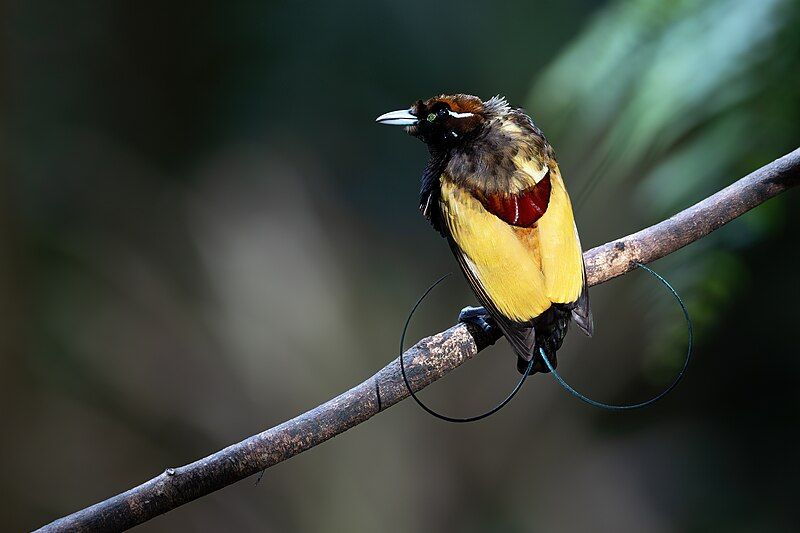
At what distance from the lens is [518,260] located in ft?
2.69

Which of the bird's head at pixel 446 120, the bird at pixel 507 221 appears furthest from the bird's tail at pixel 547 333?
the bird's head at pixel 446 120

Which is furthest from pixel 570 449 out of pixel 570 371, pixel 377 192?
pixel 377 192

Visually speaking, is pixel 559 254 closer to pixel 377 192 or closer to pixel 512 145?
pixel 512 145

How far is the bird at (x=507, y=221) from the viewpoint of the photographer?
814 millimetres

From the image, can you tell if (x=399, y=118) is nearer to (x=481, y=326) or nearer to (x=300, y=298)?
(x=481, y=326)

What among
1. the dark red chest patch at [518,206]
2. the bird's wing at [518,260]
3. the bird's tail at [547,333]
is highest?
the dark red chest patch at [518,206]

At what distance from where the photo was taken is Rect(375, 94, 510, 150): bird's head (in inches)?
34.4

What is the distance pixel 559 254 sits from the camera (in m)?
0.81

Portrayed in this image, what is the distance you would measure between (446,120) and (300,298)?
1.20 meters

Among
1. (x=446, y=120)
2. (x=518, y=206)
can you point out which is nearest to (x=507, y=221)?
(x=518, y=206)

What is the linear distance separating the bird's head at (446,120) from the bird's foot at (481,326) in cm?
17

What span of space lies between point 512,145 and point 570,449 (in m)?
1.24

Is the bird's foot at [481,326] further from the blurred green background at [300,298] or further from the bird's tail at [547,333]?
the blurred green background at [300,298]

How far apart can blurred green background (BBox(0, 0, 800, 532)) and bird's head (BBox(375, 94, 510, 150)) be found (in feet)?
2.55
